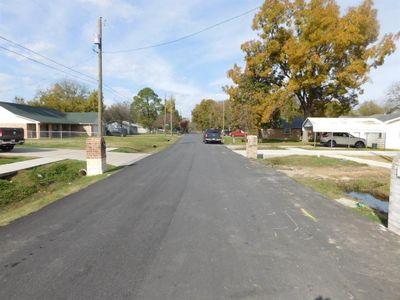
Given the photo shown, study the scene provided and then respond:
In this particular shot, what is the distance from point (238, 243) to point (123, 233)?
1957mm

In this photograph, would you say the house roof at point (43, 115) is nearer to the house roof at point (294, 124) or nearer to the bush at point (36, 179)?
the bush at point (36, 179)

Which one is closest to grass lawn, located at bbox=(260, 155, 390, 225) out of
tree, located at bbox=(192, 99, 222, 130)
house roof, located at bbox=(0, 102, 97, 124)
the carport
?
the carport

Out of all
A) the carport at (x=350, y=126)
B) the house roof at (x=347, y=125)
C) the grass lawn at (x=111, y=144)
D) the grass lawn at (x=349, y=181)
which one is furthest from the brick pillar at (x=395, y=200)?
the house roof at (x=347, y=125)

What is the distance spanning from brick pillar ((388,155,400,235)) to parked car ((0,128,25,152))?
20.5 metres

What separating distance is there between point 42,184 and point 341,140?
99.5 ft

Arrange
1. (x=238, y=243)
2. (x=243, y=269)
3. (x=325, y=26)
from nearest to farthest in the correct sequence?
(x=243, y=269) → (x=238, y=243) → (x=325, y=26)

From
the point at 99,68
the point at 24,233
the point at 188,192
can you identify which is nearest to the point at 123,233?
the point at 24,233

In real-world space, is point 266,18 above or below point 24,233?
above

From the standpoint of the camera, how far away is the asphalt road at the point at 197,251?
3.00m

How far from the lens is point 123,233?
15.2 feet

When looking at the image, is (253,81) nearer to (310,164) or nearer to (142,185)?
(310,164)

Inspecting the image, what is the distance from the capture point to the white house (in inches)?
1180

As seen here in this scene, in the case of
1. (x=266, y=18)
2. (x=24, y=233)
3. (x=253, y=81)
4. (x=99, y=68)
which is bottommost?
(x=24, y=233)

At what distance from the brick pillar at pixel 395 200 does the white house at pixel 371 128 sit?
1056 inches
